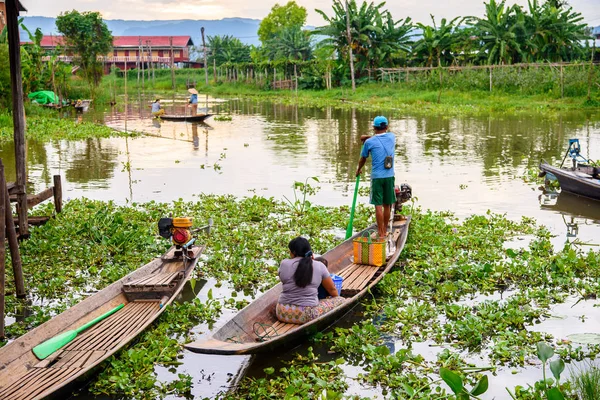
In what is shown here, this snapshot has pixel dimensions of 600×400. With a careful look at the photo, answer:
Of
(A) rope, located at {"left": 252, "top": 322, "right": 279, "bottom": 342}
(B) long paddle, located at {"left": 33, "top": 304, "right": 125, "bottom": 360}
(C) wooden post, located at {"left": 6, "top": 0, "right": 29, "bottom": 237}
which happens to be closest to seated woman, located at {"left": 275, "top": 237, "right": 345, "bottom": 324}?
(A) rope, located at {"left": 252, "top": 322, "right": 279, "bottom": 342}

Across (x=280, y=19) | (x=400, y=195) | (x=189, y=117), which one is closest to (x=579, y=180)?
(x=400, y=195)

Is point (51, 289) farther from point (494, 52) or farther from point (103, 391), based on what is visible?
point (494, 52)

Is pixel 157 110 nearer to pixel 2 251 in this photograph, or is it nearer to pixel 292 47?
pixel 2 251

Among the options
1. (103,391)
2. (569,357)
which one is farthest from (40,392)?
(569,357)

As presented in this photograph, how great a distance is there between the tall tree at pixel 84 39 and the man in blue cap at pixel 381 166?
3891 cm

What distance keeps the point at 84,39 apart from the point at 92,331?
1667 inches

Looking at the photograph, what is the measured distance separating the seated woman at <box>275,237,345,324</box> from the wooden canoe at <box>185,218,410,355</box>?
3.8 inches

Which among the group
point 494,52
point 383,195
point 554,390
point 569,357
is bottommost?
Answer: point 569,357

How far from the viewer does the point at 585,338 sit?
19.8 ft

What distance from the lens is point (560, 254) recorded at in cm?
836

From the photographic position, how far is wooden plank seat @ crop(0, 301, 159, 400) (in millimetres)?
4844

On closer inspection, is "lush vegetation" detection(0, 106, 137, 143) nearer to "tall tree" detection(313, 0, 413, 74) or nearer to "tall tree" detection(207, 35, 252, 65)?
"tall tree" detection(313, 0, 413, 74)

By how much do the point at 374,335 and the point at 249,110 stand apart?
30105 mm

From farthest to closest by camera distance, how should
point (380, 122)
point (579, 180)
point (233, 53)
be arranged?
point (233, 53) < point (579, 180) < point (380, 122)
